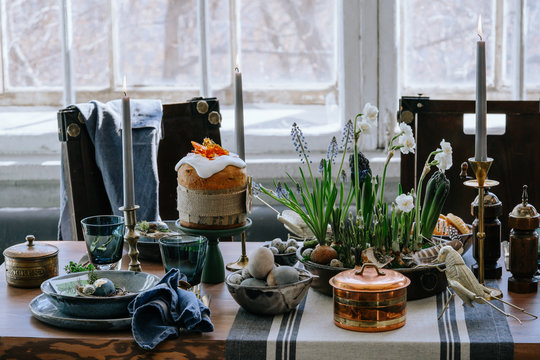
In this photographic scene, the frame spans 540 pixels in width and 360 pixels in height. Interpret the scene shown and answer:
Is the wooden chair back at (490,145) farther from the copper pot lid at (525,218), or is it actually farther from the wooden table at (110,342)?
the wooden table at (110,342)

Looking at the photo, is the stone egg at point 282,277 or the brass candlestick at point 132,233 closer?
the stone egg at point 282,277

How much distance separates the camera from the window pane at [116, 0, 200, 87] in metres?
2.68

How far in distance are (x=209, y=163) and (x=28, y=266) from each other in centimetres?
39

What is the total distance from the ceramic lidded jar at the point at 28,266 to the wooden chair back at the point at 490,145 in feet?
3.42

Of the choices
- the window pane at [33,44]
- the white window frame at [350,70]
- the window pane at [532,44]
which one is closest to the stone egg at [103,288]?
the white window frame at [350,70]

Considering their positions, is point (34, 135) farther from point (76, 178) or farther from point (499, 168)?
point (499, 168)

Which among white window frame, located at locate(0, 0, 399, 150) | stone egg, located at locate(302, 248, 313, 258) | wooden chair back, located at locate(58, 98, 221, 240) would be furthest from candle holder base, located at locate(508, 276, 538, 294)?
white window frame, located at locate(0, 0, 399, 150)

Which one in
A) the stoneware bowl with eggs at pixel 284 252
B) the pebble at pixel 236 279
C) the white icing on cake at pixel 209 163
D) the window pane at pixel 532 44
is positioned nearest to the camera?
the pebble at pixel 236 279

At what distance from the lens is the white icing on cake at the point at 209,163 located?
4.55ft

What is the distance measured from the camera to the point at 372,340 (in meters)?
1.14

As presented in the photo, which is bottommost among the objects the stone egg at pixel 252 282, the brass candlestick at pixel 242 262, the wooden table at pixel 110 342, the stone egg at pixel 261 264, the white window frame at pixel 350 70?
the wooden table at pixel 110 342

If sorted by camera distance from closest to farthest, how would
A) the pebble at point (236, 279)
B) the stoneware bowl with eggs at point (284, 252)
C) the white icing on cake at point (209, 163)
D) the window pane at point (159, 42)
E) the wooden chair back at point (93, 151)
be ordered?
the pebble at point (236, 279), the white icing on cake at point (209, 163), the stoneware bowl with eggs at point (284, 252), the wooden chair back at point (93, 151), the window pane at point (159, 42)

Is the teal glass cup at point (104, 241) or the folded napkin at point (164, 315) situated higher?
the teal glass cup at point (104, 241)

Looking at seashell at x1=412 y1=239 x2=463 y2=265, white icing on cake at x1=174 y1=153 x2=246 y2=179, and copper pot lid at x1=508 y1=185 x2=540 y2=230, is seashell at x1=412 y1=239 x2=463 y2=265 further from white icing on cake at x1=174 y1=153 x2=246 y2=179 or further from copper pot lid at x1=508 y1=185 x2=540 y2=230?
white icing on cake at x1=174 y1=153 x2=246 y2=179
